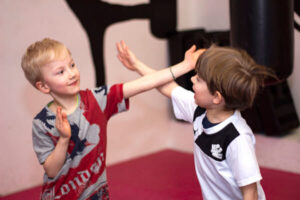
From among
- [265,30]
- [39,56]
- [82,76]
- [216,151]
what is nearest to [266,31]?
[265,30]

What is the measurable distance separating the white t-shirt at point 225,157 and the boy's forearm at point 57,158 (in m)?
0.52

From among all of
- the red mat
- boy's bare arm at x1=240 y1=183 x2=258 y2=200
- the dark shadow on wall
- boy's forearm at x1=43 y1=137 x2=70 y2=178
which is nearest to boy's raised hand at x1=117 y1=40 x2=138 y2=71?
→ boy's forearm at x1=43 y1=137 x2=70 y2=178

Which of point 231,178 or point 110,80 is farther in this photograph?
point 110,80

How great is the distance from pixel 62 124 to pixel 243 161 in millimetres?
682

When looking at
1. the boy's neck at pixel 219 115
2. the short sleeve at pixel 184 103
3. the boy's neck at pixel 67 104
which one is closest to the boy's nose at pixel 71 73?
the boy's neck at pixel 67 104

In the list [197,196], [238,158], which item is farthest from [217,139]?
[197,196]

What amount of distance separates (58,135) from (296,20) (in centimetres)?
204

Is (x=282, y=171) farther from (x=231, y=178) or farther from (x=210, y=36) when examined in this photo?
(x=231, y=178)

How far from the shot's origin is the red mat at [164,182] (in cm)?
253

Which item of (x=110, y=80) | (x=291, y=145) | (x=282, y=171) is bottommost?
(x=282, y=171)

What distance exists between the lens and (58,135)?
5.55ft

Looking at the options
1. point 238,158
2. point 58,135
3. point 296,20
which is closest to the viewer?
point 238,158

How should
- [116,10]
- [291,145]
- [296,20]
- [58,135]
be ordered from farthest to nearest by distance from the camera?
[116,10] < [296,20] < [291,145] < [58,135]

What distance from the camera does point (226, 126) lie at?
153cm
